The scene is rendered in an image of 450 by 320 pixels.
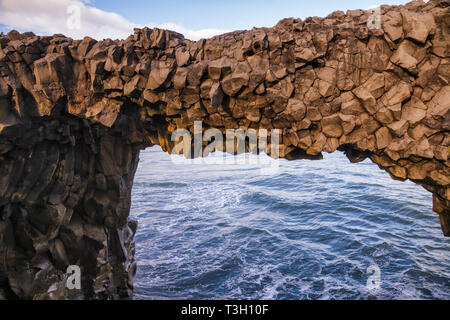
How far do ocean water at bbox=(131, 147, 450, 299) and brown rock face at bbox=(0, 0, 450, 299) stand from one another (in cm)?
394

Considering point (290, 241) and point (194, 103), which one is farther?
point (290, 241)

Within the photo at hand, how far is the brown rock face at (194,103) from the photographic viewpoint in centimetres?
547

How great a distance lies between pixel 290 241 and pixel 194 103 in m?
9.28

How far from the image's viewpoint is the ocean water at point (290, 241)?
9.72 metres

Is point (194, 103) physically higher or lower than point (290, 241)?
higher

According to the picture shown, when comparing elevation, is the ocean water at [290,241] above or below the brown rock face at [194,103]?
below

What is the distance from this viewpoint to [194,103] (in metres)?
6.41

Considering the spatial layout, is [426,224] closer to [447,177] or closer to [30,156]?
[447,177]

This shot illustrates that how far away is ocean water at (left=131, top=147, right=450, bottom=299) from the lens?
383 inches

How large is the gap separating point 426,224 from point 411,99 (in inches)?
479

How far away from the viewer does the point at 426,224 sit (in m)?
14.8

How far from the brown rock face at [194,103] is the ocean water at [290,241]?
155 inches

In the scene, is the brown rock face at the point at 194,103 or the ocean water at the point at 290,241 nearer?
the brown rock face at the point at 194,103
